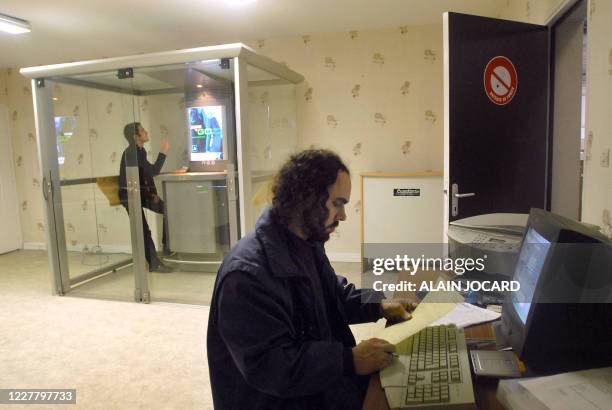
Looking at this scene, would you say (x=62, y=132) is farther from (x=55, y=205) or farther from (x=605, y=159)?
(x=605, y=159)

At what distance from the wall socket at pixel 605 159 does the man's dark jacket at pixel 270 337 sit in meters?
1.21

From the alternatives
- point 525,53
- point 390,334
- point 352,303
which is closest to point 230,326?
point 390,334

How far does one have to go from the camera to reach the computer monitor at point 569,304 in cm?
83

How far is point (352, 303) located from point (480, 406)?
1.76 feet

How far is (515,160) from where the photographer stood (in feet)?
8.23

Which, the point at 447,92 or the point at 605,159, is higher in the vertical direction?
the point at 447,92

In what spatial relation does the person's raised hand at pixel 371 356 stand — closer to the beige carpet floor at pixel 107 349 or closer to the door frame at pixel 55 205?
the beige carpet floor at pixel 107 349

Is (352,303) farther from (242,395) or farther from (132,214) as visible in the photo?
(132,214)

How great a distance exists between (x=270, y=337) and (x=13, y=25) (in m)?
3.95

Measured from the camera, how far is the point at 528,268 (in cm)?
101

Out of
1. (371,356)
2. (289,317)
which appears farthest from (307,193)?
(371,356)

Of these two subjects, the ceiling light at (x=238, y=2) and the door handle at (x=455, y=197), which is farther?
the ceiling light at (x=238, y=2)

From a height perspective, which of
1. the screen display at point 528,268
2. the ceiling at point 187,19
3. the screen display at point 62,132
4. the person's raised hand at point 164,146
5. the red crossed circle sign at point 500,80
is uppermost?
the ceiling at point 187,19

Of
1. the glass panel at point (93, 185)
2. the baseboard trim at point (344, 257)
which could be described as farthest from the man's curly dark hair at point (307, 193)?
the baseboard trim at point (344, 257)
